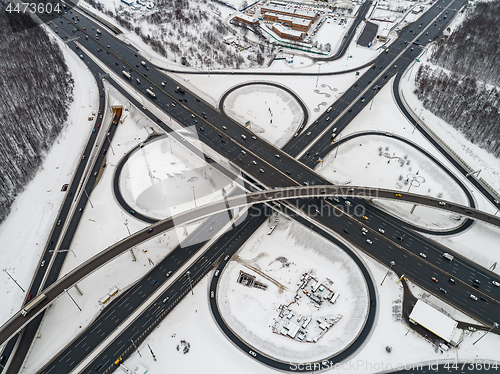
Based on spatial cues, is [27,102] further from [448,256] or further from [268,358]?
[448,256]

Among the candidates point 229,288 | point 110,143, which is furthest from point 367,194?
point 110,143

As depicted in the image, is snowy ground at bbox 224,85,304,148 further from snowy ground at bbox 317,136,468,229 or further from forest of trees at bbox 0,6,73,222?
forest of trees at bbox 0,6,73,222

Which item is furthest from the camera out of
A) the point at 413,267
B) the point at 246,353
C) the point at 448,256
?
the point at 448,256

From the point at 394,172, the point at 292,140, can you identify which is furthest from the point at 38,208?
the point at 394,172

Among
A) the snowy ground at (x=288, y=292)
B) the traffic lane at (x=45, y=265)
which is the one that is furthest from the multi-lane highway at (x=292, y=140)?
the traffic lane at (x=45, y=265)

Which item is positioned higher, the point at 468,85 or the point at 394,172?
the point at 468,85

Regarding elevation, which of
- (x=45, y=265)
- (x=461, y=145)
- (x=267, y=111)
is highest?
(x=461, y=145)
